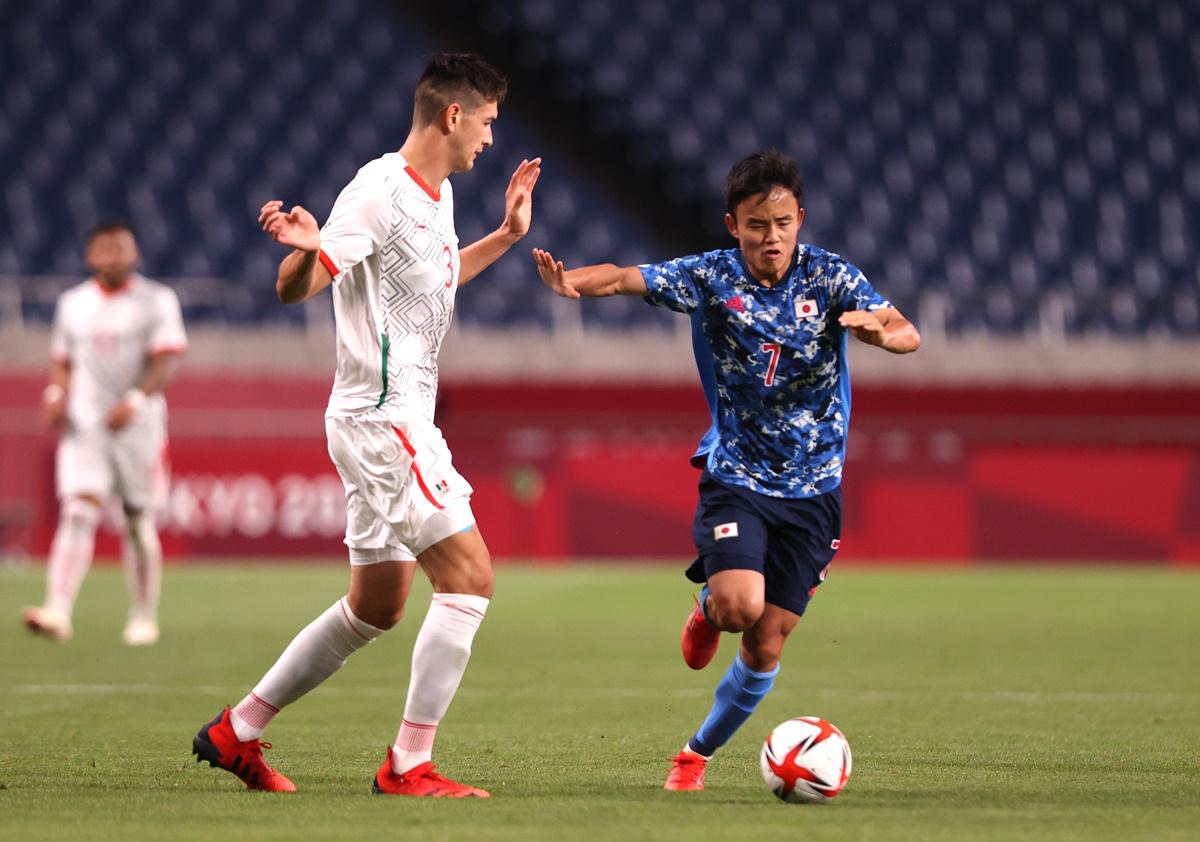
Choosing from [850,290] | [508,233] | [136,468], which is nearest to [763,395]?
[850,290]

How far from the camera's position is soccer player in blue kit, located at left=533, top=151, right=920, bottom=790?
549 cm

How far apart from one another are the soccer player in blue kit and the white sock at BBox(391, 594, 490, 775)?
0.77m

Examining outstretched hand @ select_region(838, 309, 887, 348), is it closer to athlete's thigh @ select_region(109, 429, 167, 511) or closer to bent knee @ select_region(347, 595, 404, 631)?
bent knee @ select_region(347, 595, 404, 631)

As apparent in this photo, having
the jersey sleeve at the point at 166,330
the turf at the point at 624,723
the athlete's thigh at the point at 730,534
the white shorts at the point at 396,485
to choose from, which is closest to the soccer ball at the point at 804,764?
the turf at the point at 624,723

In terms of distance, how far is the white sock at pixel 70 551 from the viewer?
9867 millimetres

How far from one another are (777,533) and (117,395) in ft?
19.4

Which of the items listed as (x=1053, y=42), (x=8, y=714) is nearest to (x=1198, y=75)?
(x=1053, y=42)

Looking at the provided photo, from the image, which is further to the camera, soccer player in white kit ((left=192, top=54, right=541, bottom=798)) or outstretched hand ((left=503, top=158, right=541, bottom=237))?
outstretched hand ((left=503, top=158, right=541, bottom=237))

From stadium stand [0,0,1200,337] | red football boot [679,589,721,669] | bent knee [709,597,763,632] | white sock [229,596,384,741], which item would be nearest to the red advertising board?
stadium stand [0,0,1200,337]

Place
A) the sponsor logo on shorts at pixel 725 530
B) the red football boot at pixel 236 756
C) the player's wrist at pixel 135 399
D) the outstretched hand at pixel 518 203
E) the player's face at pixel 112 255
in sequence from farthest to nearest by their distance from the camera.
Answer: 1. the player's face at pixel 112 255
2. the player's wrist at pixel 135 399
3. the outstretched hand at pixel 518 203
4. the sponsor logo on shorts at pixel 725 530
5. the red football boot at pixel 236 756

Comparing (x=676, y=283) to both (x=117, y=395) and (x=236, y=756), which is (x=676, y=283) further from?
(x=117, y=395)

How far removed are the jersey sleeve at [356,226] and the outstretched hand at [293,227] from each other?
113mm

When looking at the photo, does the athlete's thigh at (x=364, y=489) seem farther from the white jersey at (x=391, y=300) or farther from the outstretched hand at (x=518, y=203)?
the outstretched hand at (x=518, y=203)

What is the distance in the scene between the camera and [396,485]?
5094mm
